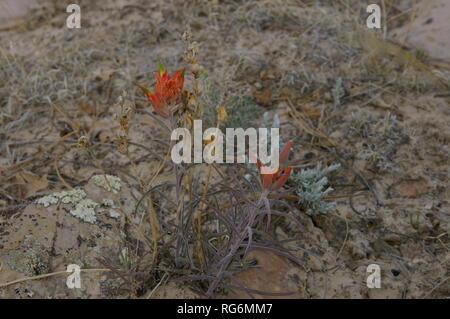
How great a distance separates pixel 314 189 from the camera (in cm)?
205

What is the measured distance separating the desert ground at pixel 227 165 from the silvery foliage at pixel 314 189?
0.01 meters

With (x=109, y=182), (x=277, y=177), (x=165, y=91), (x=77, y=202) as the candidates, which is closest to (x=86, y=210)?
(x=77, y=202)

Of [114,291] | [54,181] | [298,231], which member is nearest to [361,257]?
[298,231]

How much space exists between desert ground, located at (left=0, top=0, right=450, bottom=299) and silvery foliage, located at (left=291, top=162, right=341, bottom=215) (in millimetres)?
12

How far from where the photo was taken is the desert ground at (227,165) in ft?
5.62

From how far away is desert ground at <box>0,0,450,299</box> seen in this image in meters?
1.71

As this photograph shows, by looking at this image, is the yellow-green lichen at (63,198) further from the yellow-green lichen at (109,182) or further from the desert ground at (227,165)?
the yellow-green lichen at (109,182)

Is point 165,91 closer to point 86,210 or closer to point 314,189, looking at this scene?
point 86,210

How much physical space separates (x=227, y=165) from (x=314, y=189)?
0.56 meters

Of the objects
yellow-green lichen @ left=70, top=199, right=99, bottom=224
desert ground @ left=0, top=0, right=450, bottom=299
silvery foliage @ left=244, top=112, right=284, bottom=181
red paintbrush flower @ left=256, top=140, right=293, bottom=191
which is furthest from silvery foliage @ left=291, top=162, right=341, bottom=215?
yellow-green lichen @ left=70, top=199, right=99, bottom=224

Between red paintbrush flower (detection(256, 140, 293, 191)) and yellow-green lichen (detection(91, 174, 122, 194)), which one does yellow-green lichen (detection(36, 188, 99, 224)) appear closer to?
yellow-green lichen (detection(91, 174, 122, 194))

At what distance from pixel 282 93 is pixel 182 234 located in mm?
1459

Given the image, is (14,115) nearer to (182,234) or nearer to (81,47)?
(81,47)

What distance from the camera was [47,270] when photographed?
5.73 ft
